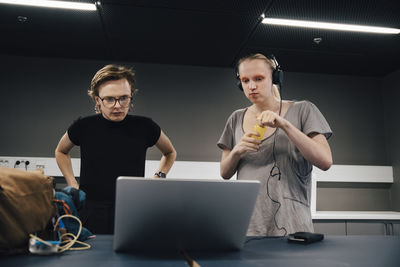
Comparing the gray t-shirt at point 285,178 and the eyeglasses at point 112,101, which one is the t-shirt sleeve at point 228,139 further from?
the eyeglasses at point 112,101

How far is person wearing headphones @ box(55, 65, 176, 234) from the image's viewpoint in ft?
5.17

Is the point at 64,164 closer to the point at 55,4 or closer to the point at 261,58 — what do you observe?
the point at 261,58

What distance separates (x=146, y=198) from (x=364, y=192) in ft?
12.0

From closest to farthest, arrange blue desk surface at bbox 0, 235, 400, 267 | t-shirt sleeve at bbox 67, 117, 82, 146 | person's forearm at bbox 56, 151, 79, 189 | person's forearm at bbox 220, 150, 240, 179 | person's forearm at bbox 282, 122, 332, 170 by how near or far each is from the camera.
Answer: blue desk surface at bbox 0, 235, 400, 267 → person's forearm at bbox 282, 122, 332, 170 → person's forearm at bbox 220, 150, 240, 179 → t-shirt sleeve at bbox 67, 117, 82, 146 → person's forearm at bbox 56, 151, 79, 189

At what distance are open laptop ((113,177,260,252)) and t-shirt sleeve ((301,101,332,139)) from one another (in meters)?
0.68

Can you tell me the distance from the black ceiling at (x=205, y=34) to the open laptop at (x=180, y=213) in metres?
1.97

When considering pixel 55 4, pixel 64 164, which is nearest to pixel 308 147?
pixel 64 164

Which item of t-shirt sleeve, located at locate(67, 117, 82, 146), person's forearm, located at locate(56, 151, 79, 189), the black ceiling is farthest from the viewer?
the black ceiling

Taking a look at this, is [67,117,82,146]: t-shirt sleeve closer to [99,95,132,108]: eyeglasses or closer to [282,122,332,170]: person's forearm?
[99,95,132,108]: eyeglasses

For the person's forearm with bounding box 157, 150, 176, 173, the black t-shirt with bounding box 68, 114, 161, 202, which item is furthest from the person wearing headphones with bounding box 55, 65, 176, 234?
the person's forearm with bounding box 157, 150, 176, 173

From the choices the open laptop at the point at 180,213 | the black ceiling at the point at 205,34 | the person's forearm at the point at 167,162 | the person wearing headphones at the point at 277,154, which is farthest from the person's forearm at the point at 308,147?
the black ceiling at the point at 205,34

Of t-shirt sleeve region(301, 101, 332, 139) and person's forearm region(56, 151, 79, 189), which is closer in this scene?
t-shirt sleeve region(301, 101, 332, 139)

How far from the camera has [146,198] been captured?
2.43ft

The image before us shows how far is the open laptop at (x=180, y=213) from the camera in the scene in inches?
29.1
